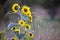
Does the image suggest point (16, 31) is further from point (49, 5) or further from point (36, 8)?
point (49, 5)

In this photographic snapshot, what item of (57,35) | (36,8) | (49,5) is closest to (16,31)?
(57,35)

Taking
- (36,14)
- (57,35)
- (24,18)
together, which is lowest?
(57,35)

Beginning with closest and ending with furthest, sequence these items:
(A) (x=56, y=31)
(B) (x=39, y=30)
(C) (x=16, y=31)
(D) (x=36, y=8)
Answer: (C) (x=16, y=31) → (B) (x=39, y=30) → (A) (x=56, y=31) → (D) (x=36, y=8)

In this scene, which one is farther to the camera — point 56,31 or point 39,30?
point 56,31

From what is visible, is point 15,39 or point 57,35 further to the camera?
point 57,35

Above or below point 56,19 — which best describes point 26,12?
above

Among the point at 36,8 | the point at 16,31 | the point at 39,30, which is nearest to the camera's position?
the point at 16,31

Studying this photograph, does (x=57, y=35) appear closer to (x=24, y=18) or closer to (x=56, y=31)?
(x=56, y=31)

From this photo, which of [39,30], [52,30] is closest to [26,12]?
[39,30]

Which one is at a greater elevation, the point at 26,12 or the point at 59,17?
the point at 26,12
